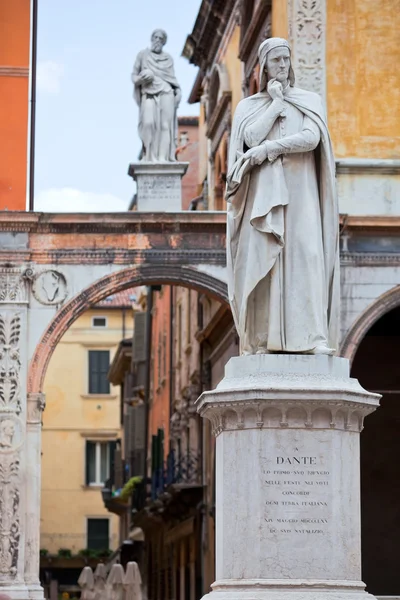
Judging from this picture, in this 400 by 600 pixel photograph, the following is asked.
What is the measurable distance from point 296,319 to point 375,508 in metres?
Answer: 19.6

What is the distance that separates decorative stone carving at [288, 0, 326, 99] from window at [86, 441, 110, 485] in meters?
40.9

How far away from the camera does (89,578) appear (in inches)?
1166

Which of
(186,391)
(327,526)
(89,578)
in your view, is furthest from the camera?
(186,391)

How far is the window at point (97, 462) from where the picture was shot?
221 feet

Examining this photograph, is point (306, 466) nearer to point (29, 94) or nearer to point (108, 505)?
point (29, 94)

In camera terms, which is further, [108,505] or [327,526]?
[108,505]

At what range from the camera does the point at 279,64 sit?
11.7 metres

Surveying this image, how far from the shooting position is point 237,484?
36.0 feet

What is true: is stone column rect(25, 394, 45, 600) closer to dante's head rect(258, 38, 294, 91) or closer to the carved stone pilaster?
the carved stone pilaster

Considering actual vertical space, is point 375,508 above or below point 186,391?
below

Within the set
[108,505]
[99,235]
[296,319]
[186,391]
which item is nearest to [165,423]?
[186,391]

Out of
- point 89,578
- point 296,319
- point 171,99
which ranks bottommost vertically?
point 89,578

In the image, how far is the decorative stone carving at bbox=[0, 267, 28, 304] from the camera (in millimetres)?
26984

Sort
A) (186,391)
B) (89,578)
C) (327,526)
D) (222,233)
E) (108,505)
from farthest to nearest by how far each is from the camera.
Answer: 1. (108,505)
2. (186,391)
3. (89,578)
4. (222,233)
5. (327,526)
